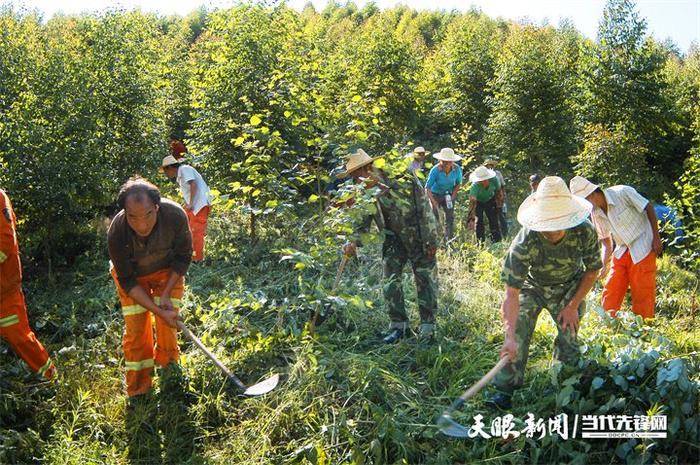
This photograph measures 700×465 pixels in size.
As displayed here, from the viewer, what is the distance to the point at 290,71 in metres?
7.46

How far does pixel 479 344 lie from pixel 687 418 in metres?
1.49

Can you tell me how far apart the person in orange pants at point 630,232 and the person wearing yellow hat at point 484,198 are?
136 inches

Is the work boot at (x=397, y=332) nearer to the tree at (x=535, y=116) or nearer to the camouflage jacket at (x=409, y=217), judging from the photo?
the camouflage jacket at (x=409, y=217)

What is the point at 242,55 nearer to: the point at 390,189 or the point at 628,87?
the point at 390,189

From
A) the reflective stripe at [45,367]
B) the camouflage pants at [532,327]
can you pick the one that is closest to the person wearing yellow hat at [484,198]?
the camouflage pants at [532,327]

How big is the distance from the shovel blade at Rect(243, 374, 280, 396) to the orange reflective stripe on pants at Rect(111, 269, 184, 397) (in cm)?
73

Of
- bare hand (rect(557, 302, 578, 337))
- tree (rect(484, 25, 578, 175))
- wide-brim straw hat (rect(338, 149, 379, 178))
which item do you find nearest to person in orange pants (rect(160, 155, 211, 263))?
wide-brim straw hat (rect(338, 149, 379, 178))

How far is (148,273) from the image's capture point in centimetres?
400

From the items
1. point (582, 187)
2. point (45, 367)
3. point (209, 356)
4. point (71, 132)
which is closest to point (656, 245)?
point (582, 187)

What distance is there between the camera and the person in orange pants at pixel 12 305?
4.15 meters

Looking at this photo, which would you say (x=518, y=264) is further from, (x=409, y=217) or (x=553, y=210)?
(x=409, y=217)

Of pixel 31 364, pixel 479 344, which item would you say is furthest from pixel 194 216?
pixel 479 344

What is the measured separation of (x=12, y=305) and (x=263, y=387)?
1923mm

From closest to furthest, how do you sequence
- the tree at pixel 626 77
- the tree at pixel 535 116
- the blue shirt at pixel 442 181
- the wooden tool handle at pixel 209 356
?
the wooden tool handle at pixel 209 356, the blue shirt at pixel 442 181, the tree at pixel 626 77, the tree at pixel 535 116
